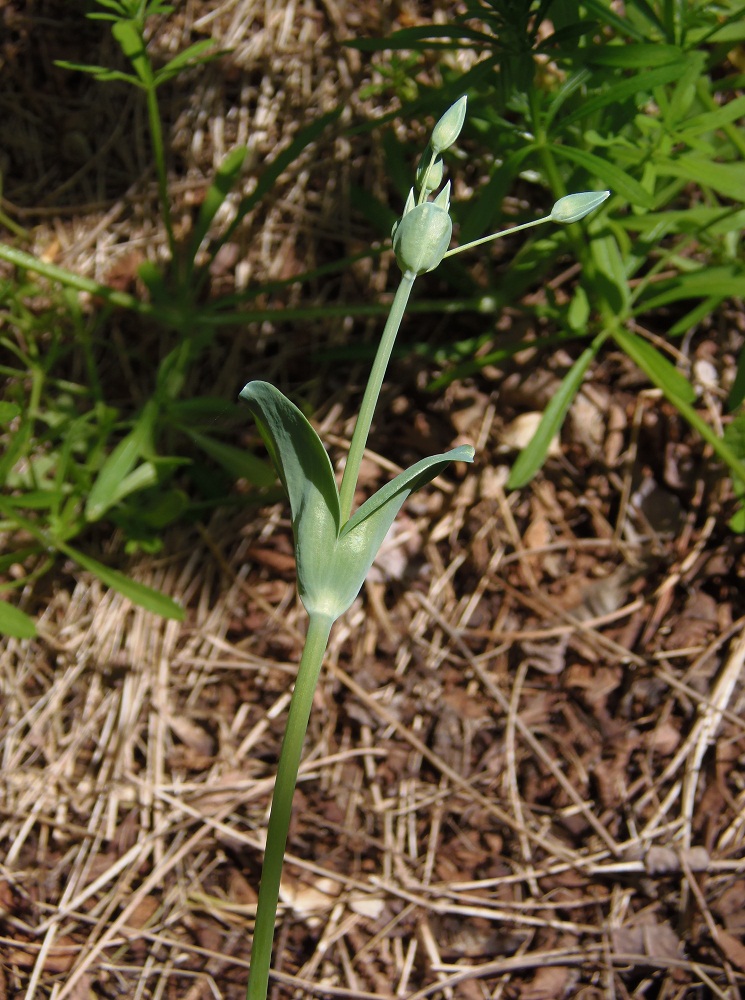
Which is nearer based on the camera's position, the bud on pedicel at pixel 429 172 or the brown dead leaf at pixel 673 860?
the bud on pedicel at pixel 429 172

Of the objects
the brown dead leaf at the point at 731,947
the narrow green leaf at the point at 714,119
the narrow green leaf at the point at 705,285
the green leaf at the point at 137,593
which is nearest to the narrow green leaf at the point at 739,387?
the narrow green leaf at the point at 705,285

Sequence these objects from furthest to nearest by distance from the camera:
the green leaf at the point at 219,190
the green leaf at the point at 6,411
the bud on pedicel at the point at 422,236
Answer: the green leaf at the point at 219,190, the green leaf at the point at 6,411, the bud on pedicel at the point at 422,236

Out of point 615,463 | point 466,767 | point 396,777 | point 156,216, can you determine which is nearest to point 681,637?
point 615,463

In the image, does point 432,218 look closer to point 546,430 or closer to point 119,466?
point 546,430

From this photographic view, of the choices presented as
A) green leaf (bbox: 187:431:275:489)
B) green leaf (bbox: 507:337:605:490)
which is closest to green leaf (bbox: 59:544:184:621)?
green leaf (bbox: 187:431:275:489)

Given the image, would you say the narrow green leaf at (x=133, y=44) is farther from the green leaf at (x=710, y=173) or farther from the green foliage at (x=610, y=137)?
the green leaf at (x=710, y=173)

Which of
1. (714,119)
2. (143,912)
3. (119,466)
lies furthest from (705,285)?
(143,912)
